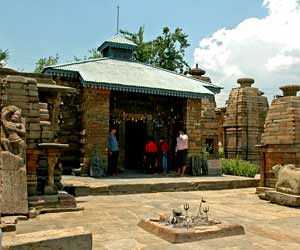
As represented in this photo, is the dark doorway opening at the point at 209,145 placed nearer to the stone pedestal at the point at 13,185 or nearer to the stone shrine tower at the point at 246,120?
the stone shrine tower at the point at 246,120

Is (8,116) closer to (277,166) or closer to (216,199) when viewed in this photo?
(216,199)

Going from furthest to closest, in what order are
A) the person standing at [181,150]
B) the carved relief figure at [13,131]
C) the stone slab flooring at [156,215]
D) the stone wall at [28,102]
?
the person standing at [181,150], the stone wall at [28,102], the carved relief figure at [13,131], the stone slab flooring at [156,215]

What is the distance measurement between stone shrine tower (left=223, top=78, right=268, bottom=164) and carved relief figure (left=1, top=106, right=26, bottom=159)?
1626cm

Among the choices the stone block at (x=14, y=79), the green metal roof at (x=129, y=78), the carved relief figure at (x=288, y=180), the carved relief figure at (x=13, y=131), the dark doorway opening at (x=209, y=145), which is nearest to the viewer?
the carved relief figure at (x=13, y=131)

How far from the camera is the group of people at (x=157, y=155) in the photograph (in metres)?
13.2

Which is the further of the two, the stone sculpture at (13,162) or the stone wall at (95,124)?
the stone wall at (95,124)

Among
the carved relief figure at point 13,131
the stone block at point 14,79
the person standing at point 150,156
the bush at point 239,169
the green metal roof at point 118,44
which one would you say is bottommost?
the bush at point 239,169

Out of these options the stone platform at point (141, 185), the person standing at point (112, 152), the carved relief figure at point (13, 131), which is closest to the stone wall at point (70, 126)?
the person standing at point (112, 152)

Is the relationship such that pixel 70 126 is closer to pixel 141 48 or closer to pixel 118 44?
pixel 118 44

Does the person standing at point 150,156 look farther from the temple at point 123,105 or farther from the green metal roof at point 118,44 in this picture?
the green metal roof at point 118,44

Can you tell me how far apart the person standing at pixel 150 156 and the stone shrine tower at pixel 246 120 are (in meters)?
8.90

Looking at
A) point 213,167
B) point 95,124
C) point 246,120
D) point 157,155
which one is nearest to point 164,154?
point 157,155

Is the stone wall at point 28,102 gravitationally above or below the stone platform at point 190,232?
above

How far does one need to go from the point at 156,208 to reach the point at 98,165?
496 centimetres
